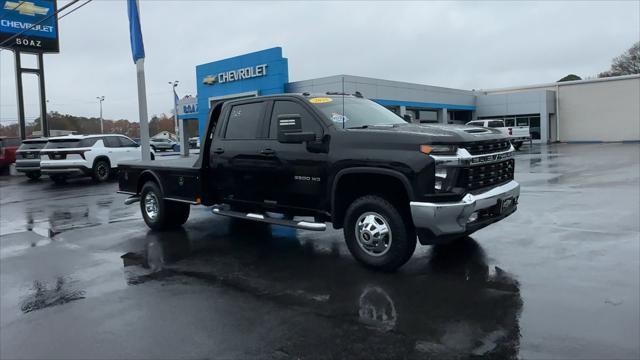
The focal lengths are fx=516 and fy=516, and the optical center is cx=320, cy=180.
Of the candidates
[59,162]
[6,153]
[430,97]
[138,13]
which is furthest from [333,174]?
[430,97]

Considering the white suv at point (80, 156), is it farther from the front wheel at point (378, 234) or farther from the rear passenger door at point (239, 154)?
the front wheel at point (378, 234)

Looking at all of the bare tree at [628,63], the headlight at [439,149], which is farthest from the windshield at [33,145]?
the bare tree at [628,63]

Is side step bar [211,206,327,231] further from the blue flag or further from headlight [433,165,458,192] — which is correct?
the blue flag

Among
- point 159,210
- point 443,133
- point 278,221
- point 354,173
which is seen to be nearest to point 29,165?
Result: point 159,210

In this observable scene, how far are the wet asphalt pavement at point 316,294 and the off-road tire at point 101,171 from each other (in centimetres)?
1042

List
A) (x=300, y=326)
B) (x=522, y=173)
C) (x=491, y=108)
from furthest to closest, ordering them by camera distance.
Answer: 1. (x=491, y=108)
2. (x=522, y=173)
3. (x=300, y=326)

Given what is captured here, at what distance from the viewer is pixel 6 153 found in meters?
24.8

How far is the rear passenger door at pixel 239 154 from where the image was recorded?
7.14 m

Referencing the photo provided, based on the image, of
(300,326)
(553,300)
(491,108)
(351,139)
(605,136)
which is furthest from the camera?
(491,108)

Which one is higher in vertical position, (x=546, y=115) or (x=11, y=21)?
(x=11, y=21)

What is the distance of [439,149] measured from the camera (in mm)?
5375

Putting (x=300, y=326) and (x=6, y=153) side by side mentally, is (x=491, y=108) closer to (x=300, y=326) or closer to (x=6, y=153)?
(x=6, y=153)

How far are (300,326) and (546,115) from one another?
44209 millimetres

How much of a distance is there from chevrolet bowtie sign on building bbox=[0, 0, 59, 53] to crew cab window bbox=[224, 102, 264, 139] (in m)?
26.7
